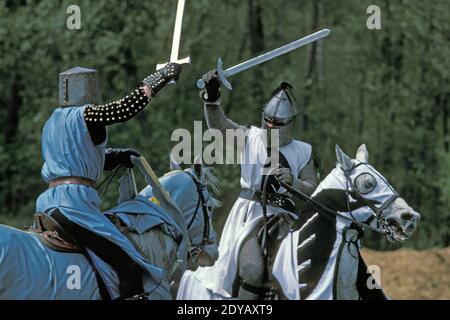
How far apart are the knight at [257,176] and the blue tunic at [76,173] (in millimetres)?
1949

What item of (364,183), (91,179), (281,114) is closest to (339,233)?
(364,183)

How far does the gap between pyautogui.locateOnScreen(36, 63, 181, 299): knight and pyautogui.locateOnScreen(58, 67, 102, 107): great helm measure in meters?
0.05

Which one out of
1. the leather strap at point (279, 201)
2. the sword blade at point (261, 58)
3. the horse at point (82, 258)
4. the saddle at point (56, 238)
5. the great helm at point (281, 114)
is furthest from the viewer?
the great helm at point (281, 114)

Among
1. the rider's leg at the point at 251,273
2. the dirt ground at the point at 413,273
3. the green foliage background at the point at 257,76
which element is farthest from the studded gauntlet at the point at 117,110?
the green foliage background at the point at 257,76

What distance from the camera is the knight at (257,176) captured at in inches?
357

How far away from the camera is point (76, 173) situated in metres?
7.06

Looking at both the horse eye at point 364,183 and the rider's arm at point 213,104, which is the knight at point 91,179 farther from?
the horse eye at point 364,183

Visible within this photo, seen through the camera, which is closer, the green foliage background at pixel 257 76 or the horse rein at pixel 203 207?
the horse rein at pixel 203 207

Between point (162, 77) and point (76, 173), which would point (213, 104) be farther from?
point (76, 173)

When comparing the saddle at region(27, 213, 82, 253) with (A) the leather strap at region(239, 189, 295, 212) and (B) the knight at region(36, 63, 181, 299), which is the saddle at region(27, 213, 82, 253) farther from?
(A) the leather strap at region(239, 189, 295, 212)

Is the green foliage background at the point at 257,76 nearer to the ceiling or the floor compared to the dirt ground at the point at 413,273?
nearer to the ceiling

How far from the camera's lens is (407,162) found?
22172mm

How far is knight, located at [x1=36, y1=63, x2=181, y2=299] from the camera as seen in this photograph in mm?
6949
